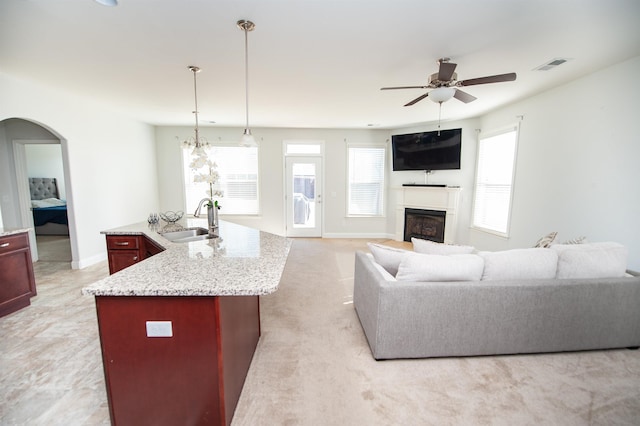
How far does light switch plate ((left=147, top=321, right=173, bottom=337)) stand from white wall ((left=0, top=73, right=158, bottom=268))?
12.3ft

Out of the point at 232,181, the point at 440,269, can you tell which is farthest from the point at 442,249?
the point at 232,181

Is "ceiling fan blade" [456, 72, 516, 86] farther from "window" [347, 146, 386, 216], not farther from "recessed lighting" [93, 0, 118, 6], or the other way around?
"window" [347, 146, 386, 216]

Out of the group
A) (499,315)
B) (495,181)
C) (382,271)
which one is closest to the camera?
(499,315)

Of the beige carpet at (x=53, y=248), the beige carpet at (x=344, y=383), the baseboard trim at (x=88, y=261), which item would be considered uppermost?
the baseboard trim at (x=88, y=261)

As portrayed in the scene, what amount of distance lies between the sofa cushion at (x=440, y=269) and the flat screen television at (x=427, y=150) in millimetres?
3783

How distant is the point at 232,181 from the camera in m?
6.09

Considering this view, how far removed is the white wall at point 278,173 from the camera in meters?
5.95

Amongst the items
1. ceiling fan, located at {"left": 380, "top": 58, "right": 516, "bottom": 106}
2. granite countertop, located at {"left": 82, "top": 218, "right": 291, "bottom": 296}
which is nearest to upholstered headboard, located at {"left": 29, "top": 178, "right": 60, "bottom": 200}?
granite countertop, located at {"left": 82, "top": 218, "right": 291, "bottom": 296}

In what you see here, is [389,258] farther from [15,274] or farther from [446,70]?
[15,274]

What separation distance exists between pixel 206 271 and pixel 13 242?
2932 mm

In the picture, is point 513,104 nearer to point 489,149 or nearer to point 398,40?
point 489,149

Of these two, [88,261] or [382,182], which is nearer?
[88,261]

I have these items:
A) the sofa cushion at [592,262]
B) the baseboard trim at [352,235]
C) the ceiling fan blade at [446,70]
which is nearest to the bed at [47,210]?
the baseboard trim at [352,235]

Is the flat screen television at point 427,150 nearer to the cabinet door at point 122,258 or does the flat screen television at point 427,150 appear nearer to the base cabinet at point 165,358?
the cabinet door at point 122,258
